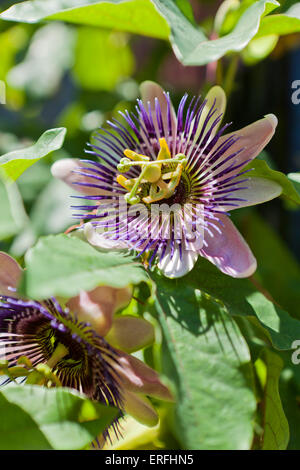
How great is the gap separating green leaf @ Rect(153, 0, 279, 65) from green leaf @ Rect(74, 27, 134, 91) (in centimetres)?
88

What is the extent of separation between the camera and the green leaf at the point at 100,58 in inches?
65.8

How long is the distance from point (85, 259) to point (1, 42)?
1.30 metres

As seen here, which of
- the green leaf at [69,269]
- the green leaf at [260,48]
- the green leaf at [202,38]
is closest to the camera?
the green leaf at [69,269]

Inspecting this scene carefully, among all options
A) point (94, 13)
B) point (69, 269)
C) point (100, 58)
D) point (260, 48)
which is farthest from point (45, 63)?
point (69, 269)

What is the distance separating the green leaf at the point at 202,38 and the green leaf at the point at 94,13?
0.03 m

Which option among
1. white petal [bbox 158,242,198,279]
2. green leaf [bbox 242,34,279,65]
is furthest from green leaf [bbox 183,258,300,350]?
green leaf [bbox 242,34,279,65]

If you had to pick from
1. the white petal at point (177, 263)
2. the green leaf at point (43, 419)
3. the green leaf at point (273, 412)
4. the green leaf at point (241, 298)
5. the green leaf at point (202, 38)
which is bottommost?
the green leaf at point (273, 412)

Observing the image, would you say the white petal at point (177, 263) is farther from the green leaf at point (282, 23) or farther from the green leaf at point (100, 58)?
the green leaf at point (100, 58)

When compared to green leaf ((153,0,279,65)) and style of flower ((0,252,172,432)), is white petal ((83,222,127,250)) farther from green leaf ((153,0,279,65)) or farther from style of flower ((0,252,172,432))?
green leaf ((153,0,279,65))

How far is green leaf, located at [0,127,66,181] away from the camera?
0.75m

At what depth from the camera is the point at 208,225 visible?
79 cm

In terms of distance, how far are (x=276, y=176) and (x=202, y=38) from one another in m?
0.23

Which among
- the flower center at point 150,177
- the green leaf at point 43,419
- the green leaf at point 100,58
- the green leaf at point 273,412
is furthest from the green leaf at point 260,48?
the green leaf at point 43,419

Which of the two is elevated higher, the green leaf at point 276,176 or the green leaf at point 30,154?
the green leaf at point 30,154
